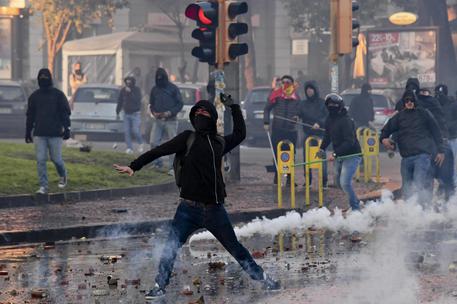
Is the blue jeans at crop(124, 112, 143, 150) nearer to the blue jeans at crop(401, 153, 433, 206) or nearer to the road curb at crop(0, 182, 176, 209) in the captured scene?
the road curb at crop(0, 182, 176, 209)

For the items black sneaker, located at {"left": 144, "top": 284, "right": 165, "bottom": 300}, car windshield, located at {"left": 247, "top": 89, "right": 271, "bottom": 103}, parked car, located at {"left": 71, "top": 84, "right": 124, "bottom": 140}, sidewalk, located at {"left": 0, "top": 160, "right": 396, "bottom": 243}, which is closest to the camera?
black sneaker, located at {"left": 144, "top": 284, "right": 165, "bottom": 300}

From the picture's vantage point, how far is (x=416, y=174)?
53.0 ft

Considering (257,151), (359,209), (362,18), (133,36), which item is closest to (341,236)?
(359,209)

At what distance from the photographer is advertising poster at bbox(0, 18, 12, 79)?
135 ft

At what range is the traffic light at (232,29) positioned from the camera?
18.3 meters

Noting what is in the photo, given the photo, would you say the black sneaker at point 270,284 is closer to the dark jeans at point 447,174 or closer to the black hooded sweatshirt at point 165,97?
the dark jeans at point 447,174

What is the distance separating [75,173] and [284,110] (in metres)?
3.42

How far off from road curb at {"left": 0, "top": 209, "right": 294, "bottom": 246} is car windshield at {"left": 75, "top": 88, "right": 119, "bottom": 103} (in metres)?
17.3

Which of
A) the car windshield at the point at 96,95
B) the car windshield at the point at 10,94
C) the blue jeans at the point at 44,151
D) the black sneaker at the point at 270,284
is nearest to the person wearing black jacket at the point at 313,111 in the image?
the blue jeans at the point at 44,151

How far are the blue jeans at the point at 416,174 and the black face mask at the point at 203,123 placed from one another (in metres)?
6.35

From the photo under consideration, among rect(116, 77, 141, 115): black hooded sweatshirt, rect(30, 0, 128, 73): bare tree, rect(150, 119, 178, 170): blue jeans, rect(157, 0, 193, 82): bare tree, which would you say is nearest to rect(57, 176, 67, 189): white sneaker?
rect(150, 119, 178, 170): blue jeans

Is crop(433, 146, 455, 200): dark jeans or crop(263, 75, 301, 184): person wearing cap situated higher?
crop(263, 75, 301, 184): person wearing cap

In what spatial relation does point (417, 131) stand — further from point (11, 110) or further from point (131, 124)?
point (11, 110)

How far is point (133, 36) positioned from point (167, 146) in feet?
120
